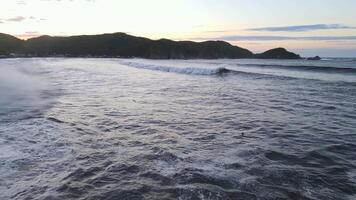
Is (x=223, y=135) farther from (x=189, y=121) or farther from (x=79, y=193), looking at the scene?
(x=79, y=193)

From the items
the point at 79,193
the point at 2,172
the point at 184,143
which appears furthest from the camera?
the point at 184,143

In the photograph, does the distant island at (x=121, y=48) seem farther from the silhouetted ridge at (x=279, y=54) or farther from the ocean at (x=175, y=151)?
the ocean at (x=175, y=151)

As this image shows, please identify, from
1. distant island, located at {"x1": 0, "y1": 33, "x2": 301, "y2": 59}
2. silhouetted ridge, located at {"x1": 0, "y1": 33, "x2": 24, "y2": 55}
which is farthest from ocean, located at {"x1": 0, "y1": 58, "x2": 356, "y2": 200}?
silhouetted ridge, located at {"x1": 0, "y1": 33, "x2": 24, "y2": 55}

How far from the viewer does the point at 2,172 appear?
6930mm

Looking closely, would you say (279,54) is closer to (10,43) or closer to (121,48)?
(121,48)

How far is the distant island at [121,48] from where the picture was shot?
502 ft

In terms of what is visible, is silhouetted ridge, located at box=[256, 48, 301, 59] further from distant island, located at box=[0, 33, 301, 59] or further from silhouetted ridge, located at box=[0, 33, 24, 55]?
silhouetted ridge, located at box=[0, 33, 24, 55]

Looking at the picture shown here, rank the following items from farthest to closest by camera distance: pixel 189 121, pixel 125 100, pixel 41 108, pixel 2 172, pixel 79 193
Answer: pixel 125 100, pixel 41 108, pixel 189 121, pixel 2 172, pixel 79 193

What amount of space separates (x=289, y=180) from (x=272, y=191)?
73cm

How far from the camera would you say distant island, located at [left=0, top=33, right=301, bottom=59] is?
6029 inches

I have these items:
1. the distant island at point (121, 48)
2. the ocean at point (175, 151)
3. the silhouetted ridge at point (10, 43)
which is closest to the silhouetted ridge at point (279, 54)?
the distant island at point (121, 48)

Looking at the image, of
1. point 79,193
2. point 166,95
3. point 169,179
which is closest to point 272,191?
point 169,179

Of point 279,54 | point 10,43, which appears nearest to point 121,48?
point 10,43

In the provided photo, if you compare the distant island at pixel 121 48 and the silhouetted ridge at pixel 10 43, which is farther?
the silhouetted ridge at pixel 10 43
